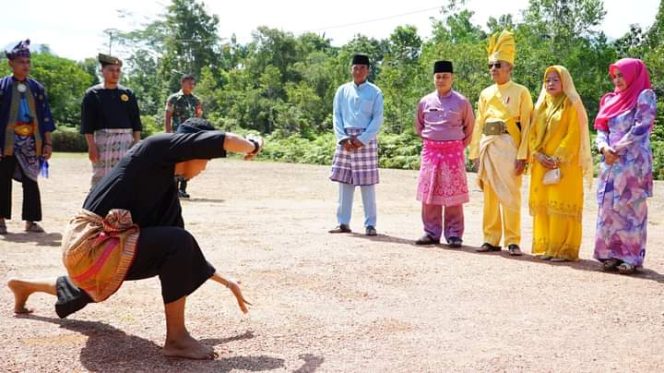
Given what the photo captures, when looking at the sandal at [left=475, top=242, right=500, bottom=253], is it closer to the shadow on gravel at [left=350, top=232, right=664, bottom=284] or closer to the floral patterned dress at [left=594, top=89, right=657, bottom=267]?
the shadow on gravel at [left=350, top=232, right=664, bottom=284]

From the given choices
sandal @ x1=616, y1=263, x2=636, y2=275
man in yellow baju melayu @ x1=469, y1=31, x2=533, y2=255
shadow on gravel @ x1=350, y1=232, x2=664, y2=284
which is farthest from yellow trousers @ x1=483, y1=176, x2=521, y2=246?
sandal @ x1=616, y1=263, x2=636, y2=275

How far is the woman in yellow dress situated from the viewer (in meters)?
6.25

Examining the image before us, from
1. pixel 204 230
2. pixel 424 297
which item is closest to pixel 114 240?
pixel 424 297

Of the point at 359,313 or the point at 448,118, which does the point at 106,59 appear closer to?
the point at 448,118

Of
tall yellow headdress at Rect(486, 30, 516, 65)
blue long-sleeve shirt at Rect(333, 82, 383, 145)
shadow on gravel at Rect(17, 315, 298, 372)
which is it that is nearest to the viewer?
shadow on gravel at Rect(17, 315, 298, 372)

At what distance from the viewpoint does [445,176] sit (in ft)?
23.2

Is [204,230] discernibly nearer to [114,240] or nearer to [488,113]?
[488,113]

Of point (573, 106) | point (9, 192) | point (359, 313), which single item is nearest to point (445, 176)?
point (573, 106)

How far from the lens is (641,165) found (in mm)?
5781

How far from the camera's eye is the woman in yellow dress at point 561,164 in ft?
20.5

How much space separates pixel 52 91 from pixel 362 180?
28678 millimetres

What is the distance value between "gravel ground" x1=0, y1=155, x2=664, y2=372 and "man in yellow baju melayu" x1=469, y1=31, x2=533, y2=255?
0.35m

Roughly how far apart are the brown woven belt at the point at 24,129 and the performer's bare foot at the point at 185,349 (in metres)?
4.72

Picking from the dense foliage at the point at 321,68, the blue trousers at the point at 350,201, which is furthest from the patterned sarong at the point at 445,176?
the dense foliage at the point at 321,68
